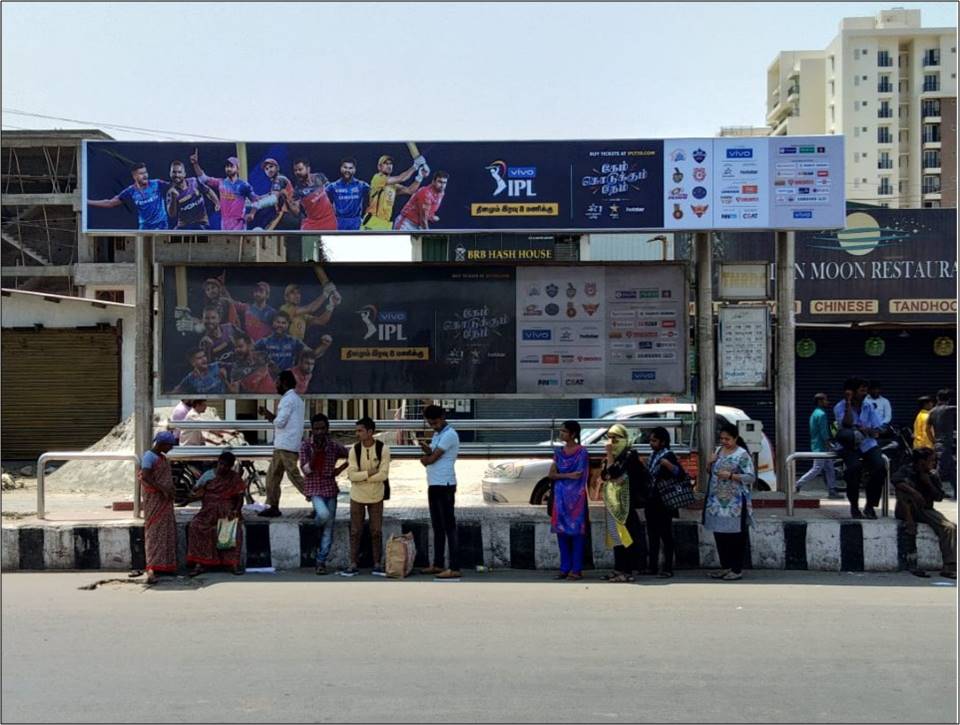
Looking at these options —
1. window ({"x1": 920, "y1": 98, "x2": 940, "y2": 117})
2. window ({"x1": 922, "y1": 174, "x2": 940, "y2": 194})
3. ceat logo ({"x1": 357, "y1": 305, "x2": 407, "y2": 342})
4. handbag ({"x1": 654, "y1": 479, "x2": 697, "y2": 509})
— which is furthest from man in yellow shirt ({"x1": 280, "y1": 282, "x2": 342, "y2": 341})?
window ({"x1": 920, "y1": 98, "x2": 940, "y2": 117})

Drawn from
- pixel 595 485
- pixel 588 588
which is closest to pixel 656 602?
pixel 588 588

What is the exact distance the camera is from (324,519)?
9.65 metres

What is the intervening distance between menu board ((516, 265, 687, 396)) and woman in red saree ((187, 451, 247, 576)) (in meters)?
3.44

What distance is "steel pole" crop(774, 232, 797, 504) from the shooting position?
1054 cm

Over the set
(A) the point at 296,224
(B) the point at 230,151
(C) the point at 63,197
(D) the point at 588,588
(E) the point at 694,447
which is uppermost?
(C) the point at 63,197

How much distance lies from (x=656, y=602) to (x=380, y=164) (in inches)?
200

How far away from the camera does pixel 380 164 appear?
10102mm

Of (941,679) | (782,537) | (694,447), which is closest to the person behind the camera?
(941,679)

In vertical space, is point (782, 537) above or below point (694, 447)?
below

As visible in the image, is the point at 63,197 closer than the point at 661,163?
No

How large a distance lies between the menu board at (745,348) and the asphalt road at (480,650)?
2.19 meters

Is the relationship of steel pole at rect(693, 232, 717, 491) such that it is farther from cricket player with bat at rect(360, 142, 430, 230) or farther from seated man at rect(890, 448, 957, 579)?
cricket player with bat at rect(360, 142, 430, 230)

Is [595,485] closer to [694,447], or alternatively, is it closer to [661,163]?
[694,447]

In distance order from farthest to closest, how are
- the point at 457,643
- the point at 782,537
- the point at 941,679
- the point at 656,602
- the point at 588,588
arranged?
the point at 782,537 < the point at 588,588 < the point at 656,602 < the point at 457,643 < the point at 941,679
